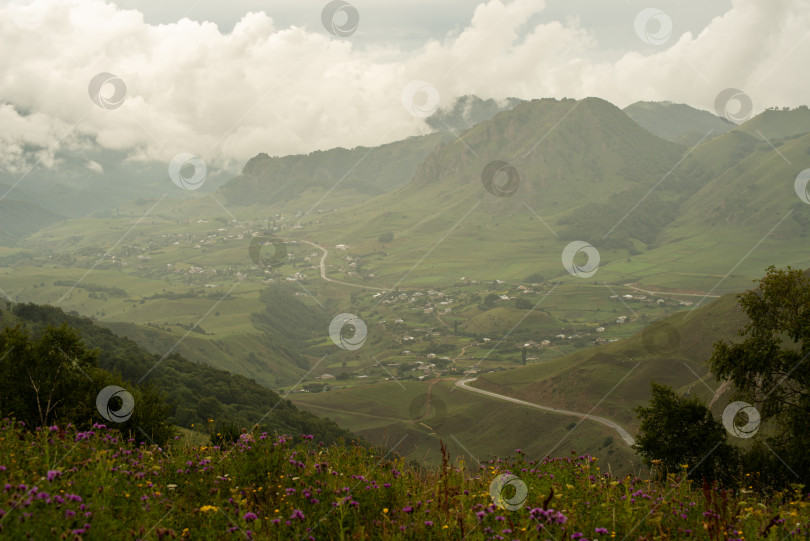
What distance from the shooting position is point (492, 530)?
27.9 ft

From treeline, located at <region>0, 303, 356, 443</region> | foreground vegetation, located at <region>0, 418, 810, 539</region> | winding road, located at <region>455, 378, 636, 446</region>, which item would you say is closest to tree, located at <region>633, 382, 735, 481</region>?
foreground vegetation, located at <region>0, 418, 810, 539</region>

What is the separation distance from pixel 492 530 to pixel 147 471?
259 inches

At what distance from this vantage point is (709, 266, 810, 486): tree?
26922 mm

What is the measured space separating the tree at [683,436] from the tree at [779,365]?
3.00m

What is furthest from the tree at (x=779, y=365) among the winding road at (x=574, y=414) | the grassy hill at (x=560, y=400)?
the grassy hill at (x=560, y=400)

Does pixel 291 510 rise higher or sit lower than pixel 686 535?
lower

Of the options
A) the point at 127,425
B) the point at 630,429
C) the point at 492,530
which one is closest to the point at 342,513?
the point at 492,530

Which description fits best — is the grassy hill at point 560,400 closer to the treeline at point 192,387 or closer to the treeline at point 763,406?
the treeline at point 192,387

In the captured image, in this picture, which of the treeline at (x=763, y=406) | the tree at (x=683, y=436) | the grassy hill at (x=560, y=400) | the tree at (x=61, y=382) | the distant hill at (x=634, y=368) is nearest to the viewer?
the treeline at (x=763, y=406)

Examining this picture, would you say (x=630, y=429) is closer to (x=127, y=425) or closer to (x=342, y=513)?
(x=127, y=425)

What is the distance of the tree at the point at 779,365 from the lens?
88.3 ft

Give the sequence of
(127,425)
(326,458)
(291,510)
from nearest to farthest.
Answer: (291,510) → (326,458) → (127,425)

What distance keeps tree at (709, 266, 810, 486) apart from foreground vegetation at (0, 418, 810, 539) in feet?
61.0

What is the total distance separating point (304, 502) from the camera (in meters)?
9.55
